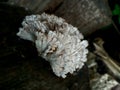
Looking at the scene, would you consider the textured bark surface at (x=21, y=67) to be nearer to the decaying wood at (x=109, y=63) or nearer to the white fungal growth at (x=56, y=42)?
the white fungal growth at (x=56, y=42)

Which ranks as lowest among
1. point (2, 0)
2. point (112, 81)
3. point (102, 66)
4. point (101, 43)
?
point (112, 81)

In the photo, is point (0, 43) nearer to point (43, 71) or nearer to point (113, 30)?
point (43, 71)

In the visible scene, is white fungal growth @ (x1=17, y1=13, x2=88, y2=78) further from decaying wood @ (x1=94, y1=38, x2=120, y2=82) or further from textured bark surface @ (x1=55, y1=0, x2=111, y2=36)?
decaying wood @ (x1=94, y1=38, x2=120, y2=82)

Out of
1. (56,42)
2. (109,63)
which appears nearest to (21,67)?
(56,42)

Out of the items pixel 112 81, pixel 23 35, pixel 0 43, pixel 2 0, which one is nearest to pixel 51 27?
pixel 23 35

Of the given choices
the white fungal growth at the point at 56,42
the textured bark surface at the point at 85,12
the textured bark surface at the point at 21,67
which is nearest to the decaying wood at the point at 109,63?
the textured bark surface at the point at 85,12

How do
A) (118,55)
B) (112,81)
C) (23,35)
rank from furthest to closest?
(118,55), (112,81), (23,35)
